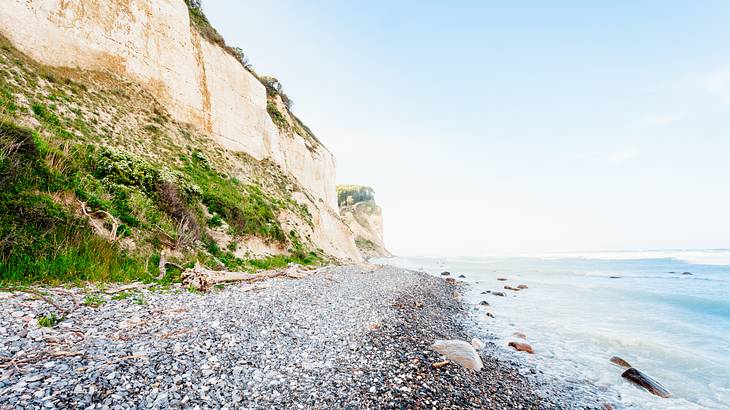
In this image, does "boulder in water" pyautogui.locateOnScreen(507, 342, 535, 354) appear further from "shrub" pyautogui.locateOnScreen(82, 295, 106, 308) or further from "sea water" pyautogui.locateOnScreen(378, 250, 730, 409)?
"shrub" pyautogui.locateOnScreen(82, 295, 106, 308)

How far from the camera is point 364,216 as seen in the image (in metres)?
96.0

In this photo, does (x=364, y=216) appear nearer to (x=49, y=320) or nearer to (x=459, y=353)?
(x=459, y=353)

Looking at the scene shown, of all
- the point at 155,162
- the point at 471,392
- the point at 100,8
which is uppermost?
the point at 100,8

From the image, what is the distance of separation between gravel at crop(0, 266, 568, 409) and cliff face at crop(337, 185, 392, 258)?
7366 cm

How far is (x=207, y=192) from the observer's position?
1686cm

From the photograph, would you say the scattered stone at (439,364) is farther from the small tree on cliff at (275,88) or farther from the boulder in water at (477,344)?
the small tree on cliff at (275,88)

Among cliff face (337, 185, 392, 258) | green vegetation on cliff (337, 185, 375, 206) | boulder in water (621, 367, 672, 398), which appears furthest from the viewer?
green vegetation on cliff (337, 185, 375, 206)

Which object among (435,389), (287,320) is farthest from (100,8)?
(435,389)

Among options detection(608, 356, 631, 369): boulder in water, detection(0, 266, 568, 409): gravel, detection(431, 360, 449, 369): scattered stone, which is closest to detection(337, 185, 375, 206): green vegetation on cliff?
detection(608, 356, 631, 369): boulder in water

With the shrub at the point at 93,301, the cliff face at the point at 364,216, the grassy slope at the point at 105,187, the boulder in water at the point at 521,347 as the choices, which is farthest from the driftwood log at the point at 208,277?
the cliff face at the point at 364,216

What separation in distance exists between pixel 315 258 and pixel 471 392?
60.1 feet

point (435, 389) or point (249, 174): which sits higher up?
point (249, 174)

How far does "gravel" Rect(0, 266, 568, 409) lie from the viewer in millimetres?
3712

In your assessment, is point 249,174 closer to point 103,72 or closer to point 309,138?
point 103,72
